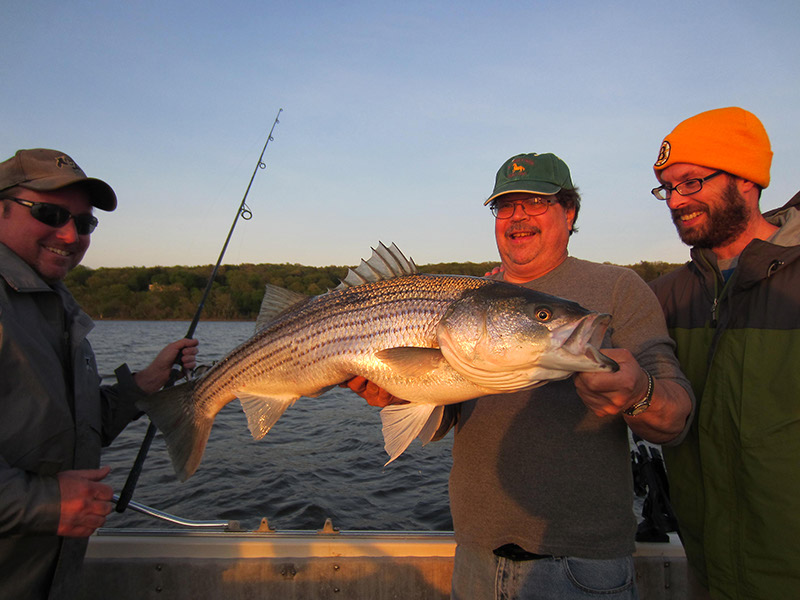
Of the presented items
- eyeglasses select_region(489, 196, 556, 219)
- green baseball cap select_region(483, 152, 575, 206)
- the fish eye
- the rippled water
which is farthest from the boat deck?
the rippled water

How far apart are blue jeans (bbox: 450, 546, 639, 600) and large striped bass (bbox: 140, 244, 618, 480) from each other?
85cm

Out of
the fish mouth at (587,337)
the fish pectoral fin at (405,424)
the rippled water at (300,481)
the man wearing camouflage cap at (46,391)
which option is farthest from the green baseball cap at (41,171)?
the rippled water at (300,481)

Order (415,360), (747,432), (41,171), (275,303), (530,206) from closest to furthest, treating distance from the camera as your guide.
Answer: (747,432) < (415,360) < (41,171) < (530,206) < (275,303)

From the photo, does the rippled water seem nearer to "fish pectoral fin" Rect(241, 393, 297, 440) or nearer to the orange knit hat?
"fish pectoral fin" Rect(241, 393, 297, 440)

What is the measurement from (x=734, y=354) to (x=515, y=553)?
1633mm

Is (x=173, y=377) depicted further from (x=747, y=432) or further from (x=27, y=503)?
(x=747, y=432)

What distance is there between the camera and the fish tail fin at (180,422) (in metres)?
3.50

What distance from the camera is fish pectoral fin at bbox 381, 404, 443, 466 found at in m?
2.94

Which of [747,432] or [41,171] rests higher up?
[41,171]

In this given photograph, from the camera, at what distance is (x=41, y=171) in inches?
116

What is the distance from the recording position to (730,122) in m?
2.89

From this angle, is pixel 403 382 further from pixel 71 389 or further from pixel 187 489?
pixel 187 489

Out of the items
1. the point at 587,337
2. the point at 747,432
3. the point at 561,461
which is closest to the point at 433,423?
the point at 561,461

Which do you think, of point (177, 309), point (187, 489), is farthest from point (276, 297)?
point (177, 309)
